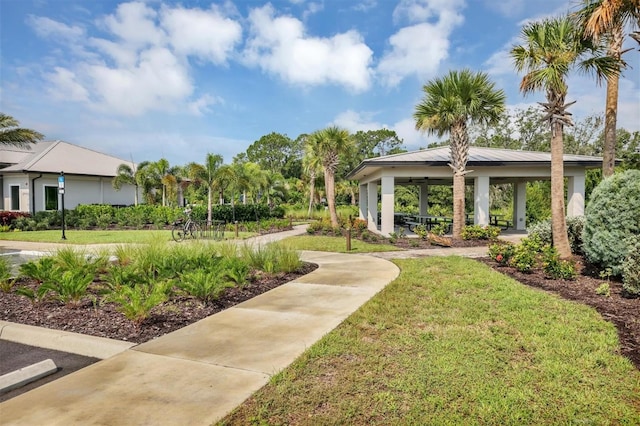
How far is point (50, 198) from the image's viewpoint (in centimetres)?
2398

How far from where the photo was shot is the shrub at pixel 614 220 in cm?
670

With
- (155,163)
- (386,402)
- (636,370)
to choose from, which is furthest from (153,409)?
(155,163)

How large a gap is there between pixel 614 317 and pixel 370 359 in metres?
3.80

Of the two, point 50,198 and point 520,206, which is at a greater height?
point 50,198

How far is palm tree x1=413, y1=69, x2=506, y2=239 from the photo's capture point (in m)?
13.6

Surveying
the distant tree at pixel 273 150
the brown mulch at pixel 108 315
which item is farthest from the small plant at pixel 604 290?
the distant tree at pixel 273 150

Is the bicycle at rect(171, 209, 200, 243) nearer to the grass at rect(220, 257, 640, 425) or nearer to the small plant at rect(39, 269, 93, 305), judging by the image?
the small plant at rect(39, 269, 93, 305)

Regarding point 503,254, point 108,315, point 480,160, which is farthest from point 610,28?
point 108,315

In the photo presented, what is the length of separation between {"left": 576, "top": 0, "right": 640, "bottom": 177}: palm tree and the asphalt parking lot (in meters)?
11.4

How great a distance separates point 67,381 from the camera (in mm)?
3361

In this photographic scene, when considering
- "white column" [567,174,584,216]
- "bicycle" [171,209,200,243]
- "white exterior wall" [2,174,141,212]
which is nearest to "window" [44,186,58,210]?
"white exterior wall" [2,174,141,212]

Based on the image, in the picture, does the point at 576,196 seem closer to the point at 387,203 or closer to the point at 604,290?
the point at 387,203

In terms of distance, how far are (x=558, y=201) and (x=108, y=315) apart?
32.1ft

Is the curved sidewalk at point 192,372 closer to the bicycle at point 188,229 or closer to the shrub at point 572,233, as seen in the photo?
the shrub at point 572,233
